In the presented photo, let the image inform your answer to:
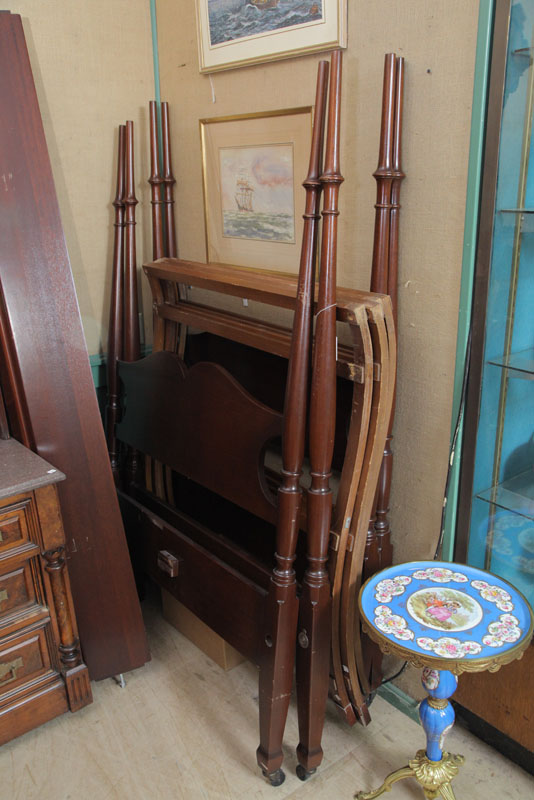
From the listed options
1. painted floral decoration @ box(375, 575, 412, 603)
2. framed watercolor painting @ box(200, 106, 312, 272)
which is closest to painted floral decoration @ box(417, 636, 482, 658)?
painted floral decoration @ box(375, 575, 412, 603)

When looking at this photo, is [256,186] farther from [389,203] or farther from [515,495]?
[515,495]

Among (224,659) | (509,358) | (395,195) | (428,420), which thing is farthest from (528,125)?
(224,659)

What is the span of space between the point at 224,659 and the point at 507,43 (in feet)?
6.12

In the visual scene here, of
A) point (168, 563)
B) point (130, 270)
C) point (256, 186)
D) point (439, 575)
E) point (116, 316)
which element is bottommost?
point (168, 563)

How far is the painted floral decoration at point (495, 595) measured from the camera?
1.48 metres

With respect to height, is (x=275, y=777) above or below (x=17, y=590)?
below

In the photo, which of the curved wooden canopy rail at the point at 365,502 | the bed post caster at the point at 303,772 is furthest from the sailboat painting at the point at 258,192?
the bed post caster at the point at 303,772

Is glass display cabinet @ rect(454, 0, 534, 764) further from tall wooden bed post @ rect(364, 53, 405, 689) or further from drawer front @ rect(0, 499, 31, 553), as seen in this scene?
drawer front @ rect(0, 499, 31, 553)

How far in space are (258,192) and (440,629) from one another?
4.46ft

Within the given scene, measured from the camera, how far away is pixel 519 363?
1.56 meters

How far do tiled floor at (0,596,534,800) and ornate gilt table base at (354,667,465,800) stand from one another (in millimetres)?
94

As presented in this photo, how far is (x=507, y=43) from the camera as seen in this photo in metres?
1.37

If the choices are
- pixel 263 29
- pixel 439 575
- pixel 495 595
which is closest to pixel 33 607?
pixel 439 575

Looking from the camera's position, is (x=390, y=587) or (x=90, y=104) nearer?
(x=390, y=587)
